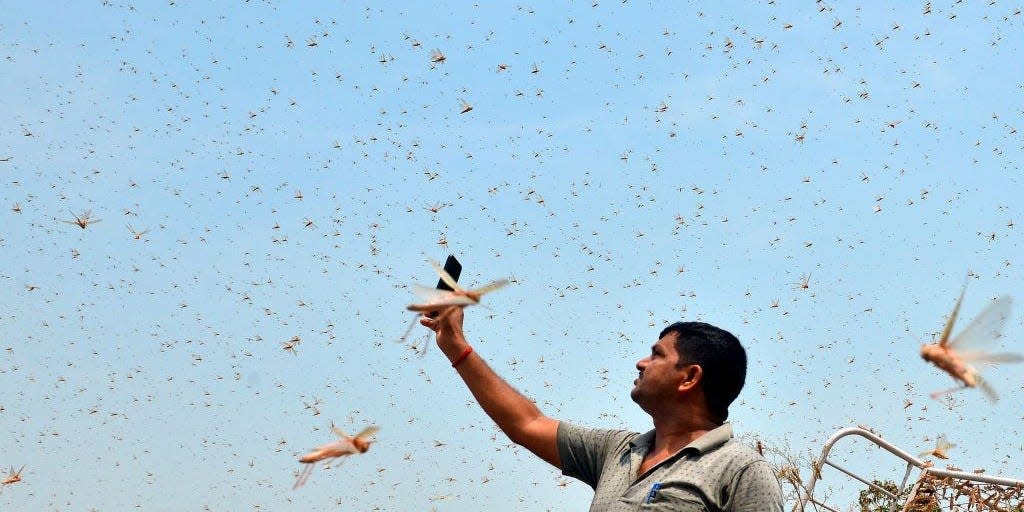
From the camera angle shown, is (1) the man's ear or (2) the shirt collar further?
(1) the man's ear

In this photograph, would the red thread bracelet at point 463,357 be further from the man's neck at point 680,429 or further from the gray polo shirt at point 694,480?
the man's neck at point 680,429

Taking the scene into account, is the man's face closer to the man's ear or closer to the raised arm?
the man's ear

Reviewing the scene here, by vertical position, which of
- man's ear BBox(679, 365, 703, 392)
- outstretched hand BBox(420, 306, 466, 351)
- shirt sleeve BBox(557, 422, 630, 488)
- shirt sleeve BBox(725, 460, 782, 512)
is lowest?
shirt sleeve BBox(557, 422, 630, 488)

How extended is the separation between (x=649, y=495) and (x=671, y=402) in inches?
18.3

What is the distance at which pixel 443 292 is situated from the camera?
14.5 ft

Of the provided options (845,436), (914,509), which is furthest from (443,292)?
(914,509)

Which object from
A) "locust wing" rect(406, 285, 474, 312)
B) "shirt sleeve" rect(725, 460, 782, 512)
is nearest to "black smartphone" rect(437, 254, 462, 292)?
"locust wing" rect(406, 285, 474, 312)

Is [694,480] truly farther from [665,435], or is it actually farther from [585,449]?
[585,449]

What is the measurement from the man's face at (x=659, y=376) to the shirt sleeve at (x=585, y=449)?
0.95 feet

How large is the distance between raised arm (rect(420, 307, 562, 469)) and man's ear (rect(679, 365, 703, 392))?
2.24 feet

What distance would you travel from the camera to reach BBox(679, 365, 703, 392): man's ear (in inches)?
195

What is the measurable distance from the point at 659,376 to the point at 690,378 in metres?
0.13

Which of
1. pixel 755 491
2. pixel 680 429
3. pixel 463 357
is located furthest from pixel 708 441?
pixel 463 357

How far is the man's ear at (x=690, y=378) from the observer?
4.96 meters
